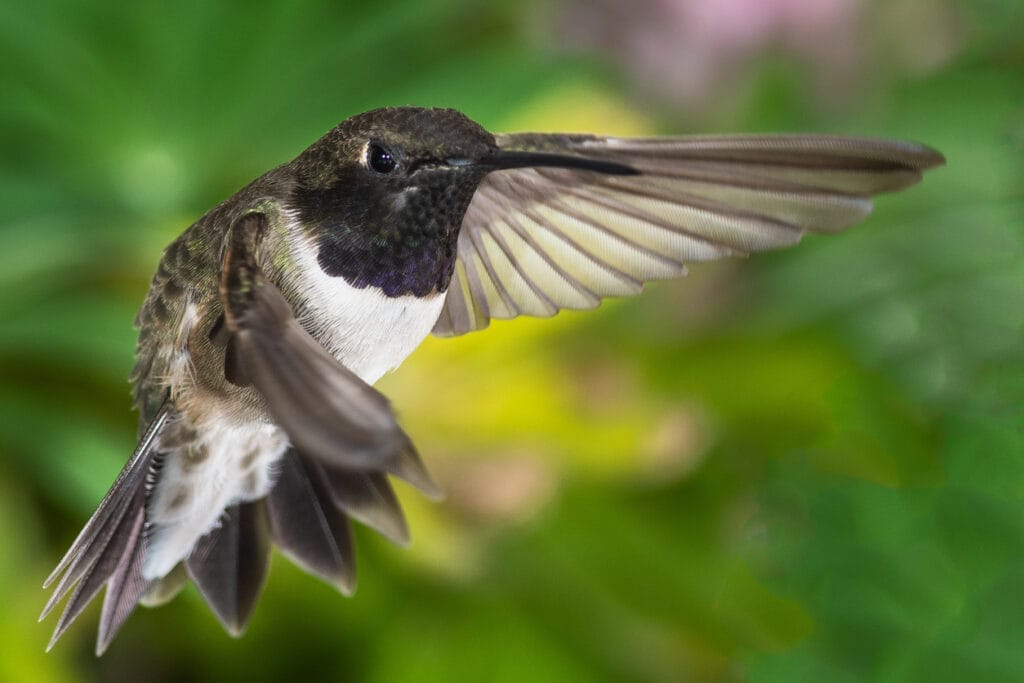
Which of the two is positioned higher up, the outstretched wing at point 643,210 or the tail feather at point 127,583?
the outstretched wing at point 643,210

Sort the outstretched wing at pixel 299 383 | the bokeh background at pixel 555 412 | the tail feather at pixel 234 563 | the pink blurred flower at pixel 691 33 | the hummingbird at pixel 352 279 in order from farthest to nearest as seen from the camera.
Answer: the pink blurred flower at pixel 691 33, the bokeh background at pixel 555 412, the tail feather at pixel 234 563, the hummingbird at pixel 352 279, the outstretched wing at pixel 299 383

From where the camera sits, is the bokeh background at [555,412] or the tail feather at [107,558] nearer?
the tail feather at [107,558]

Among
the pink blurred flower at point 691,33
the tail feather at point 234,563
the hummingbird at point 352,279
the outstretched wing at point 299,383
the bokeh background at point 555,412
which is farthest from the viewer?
the pink blurred flower at point 691,33

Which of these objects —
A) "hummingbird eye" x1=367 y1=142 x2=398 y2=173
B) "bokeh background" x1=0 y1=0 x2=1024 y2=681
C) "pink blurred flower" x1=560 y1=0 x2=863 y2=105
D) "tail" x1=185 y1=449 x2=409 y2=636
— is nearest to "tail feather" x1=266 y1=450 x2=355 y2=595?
"tail" x1=185 y1=449 x2=409 y2=636

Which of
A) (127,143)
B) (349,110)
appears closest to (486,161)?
(127,143)

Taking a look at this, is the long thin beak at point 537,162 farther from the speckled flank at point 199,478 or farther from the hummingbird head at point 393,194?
the speckled flank at point 199,478

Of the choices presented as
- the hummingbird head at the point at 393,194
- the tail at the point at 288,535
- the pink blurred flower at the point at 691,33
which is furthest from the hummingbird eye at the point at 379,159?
the pink blurred flower at the point at 691,33

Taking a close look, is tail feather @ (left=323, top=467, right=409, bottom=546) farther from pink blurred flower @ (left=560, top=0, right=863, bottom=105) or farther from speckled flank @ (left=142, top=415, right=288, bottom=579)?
pink blurred flower @ (left=560, top=0, right=863, bottom=105)
